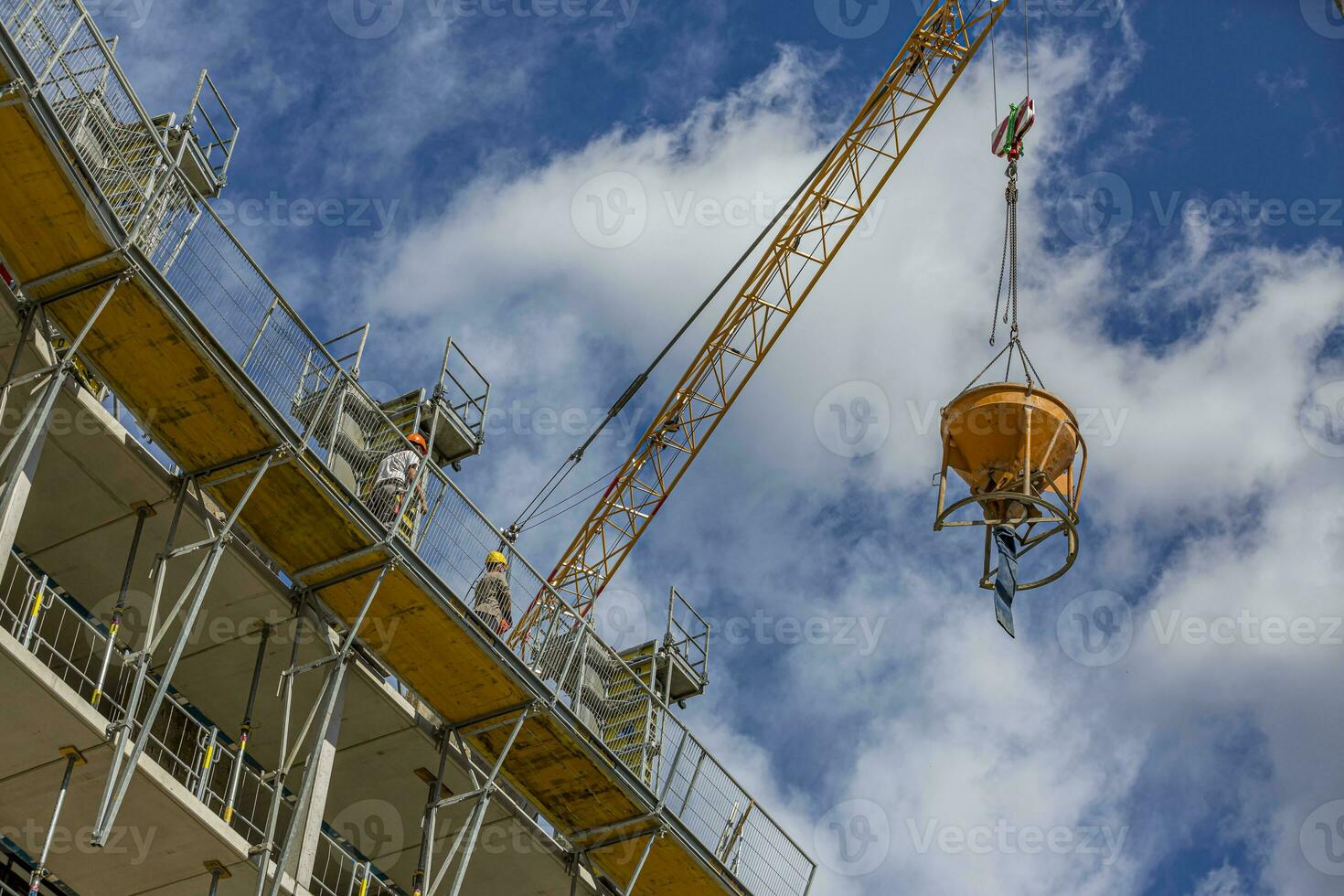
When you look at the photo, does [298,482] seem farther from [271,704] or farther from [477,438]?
[477,438]

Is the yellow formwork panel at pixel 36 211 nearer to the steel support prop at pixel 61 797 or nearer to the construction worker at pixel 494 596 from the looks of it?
the steel support prop at pixel 61 797

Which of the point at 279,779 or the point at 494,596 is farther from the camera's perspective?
the point at 494,596

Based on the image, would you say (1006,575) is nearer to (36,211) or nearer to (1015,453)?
(1015,453)

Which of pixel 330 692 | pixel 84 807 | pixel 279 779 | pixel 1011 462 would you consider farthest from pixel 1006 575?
pixel 84 807

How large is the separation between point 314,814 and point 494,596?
5.53 meters

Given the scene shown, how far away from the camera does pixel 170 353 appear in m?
24.2

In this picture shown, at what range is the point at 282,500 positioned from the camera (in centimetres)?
2570

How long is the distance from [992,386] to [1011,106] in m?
16.9

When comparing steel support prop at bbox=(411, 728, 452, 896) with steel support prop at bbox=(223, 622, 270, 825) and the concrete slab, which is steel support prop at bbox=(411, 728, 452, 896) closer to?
steel support prop at bbox=(223, 622, 270, 825)

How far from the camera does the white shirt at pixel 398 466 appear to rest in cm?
2706

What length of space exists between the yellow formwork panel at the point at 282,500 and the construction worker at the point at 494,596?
1689 millimetres

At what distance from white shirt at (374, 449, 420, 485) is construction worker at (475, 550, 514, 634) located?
2.45 metres

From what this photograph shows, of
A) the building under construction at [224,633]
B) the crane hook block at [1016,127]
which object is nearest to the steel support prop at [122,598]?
the building under construction at [224,633]

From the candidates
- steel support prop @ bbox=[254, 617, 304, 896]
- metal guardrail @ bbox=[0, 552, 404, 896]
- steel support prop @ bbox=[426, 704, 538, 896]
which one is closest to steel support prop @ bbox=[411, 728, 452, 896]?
steel support prop @ bbox=[426, 704, 538, 896]
